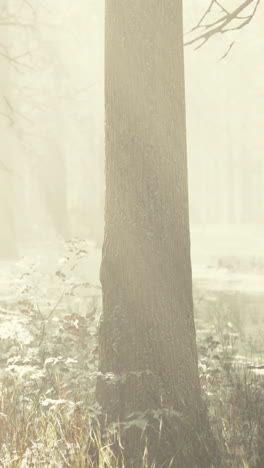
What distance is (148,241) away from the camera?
4879 mm

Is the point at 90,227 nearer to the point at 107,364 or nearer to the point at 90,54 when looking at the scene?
the point at 90,54

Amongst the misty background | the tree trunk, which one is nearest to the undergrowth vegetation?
the misty background

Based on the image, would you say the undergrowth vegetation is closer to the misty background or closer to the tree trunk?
the misty background

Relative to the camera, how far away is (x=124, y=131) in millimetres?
4965

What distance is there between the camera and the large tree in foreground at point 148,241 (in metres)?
4.87

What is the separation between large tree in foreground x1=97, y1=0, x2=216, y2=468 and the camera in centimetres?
487

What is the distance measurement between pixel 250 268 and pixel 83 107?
11152 millimetres

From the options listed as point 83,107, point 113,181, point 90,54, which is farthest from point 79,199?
point 113,181

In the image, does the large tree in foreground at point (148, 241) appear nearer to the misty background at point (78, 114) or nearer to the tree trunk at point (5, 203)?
the misty background at point (78, 114)

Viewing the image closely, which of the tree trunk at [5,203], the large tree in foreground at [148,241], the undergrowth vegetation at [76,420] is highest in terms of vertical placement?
the tree trunk at [5,203]

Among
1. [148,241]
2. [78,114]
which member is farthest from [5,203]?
[148,241]

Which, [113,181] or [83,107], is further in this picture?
[83,107]

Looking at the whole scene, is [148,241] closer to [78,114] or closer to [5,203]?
[5,203]

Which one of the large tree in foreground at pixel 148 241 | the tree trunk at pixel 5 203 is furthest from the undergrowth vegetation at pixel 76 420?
the tree trunk at pixel 5 203
